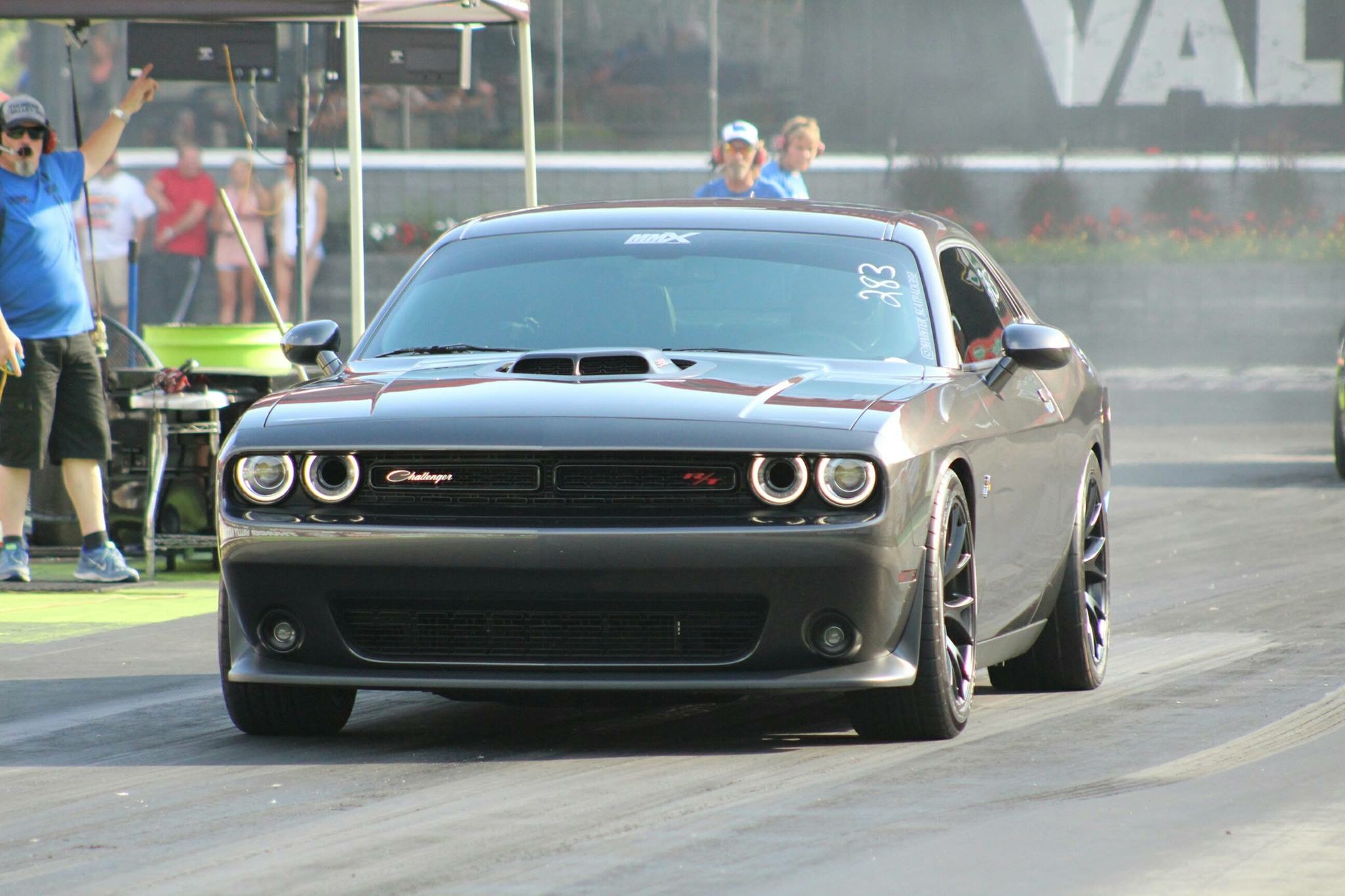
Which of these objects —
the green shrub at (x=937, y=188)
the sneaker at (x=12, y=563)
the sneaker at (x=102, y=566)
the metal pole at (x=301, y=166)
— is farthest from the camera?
the green shrub at (x=937, y=188)

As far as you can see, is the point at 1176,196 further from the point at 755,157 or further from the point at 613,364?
the point at 613,364

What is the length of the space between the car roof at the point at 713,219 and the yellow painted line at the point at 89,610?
2.80 metres

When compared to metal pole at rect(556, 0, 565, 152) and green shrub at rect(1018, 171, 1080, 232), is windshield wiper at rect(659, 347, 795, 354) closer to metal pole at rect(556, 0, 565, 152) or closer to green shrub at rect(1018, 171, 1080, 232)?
green shrub at rect(1018, 171, 1080, 232)

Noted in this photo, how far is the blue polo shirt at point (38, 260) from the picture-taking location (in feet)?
33.2

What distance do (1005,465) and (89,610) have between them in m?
4.67

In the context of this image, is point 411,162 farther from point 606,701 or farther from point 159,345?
point 606,701

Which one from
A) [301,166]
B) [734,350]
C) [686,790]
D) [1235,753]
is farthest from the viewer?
[301,166]

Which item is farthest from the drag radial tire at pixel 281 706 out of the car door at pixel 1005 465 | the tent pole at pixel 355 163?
the tent pole at pixel 355 163

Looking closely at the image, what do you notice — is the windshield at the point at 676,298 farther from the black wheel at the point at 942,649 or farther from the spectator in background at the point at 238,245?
the spectator in background at the point at 238,245

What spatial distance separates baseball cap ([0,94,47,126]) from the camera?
10109 mm

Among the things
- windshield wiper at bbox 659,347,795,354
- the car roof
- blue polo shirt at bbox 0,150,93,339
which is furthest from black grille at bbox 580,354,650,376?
blue polo shirt at bbox 0,150,93,339

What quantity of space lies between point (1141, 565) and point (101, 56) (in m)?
21.6

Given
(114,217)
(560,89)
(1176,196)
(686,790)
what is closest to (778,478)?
(686,790)

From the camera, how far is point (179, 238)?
1097 inches
